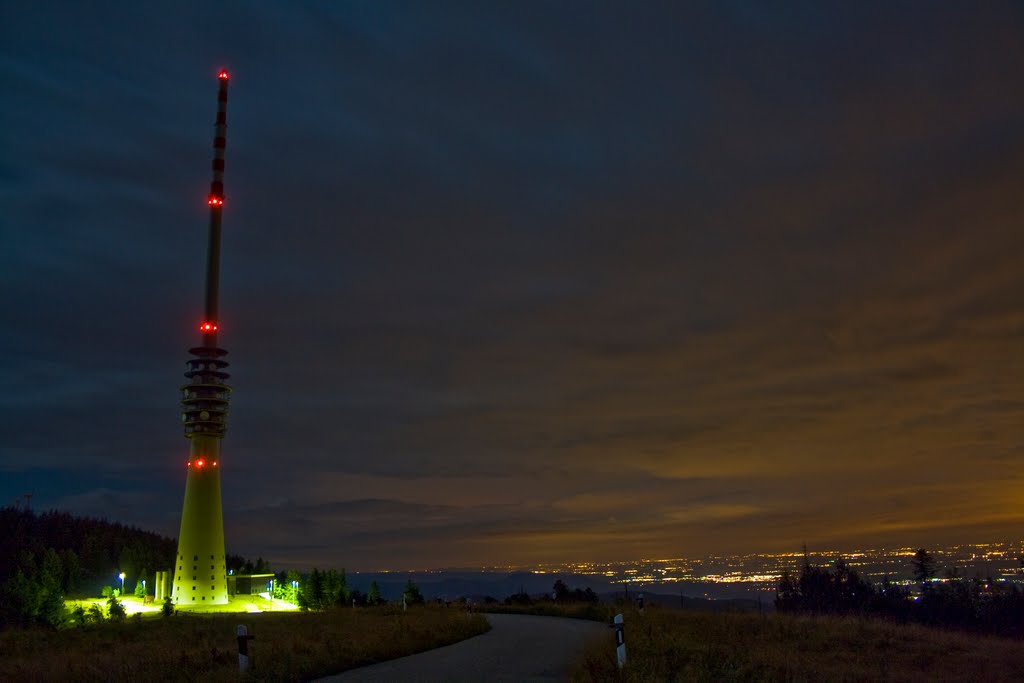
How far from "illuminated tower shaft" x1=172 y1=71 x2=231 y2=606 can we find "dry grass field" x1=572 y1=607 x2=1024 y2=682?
2279 inches

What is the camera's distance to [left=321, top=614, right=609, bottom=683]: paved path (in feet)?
49.8

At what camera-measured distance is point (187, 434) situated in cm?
8138

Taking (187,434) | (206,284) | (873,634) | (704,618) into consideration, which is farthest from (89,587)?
(873,634)

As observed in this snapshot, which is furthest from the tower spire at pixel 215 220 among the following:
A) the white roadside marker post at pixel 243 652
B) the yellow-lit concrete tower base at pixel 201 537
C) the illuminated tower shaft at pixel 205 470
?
the white roadside marker post at pixel 243 652

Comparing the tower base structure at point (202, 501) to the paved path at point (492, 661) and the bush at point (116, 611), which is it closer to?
the bush at point (116, 611)

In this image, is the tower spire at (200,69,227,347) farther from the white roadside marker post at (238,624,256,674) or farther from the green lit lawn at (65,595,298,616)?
the white roadside marker post at (238,624,256,674)

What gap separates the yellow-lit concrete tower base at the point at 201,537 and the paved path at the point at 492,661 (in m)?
59.1

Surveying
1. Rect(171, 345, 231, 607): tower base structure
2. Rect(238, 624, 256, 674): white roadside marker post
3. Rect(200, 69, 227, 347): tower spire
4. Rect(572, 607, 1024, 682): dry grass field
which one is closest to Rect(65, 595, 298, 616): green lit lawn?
Rect(171, 345, 231, 607): tower base structure

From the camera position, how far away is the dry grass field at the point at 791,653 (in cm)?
1578

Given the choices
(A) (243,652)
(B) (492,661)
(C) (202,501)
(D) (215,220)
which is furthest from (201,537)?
(A) (243,652)

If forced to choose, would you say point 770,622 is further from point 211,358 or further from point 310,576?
point 211,358

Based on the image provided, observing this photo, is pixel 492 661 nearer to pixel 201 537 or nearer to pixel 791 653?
pixel 791 653

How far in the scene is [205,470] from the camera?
7925 centimetres

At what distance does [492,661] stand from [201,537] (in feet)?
221
